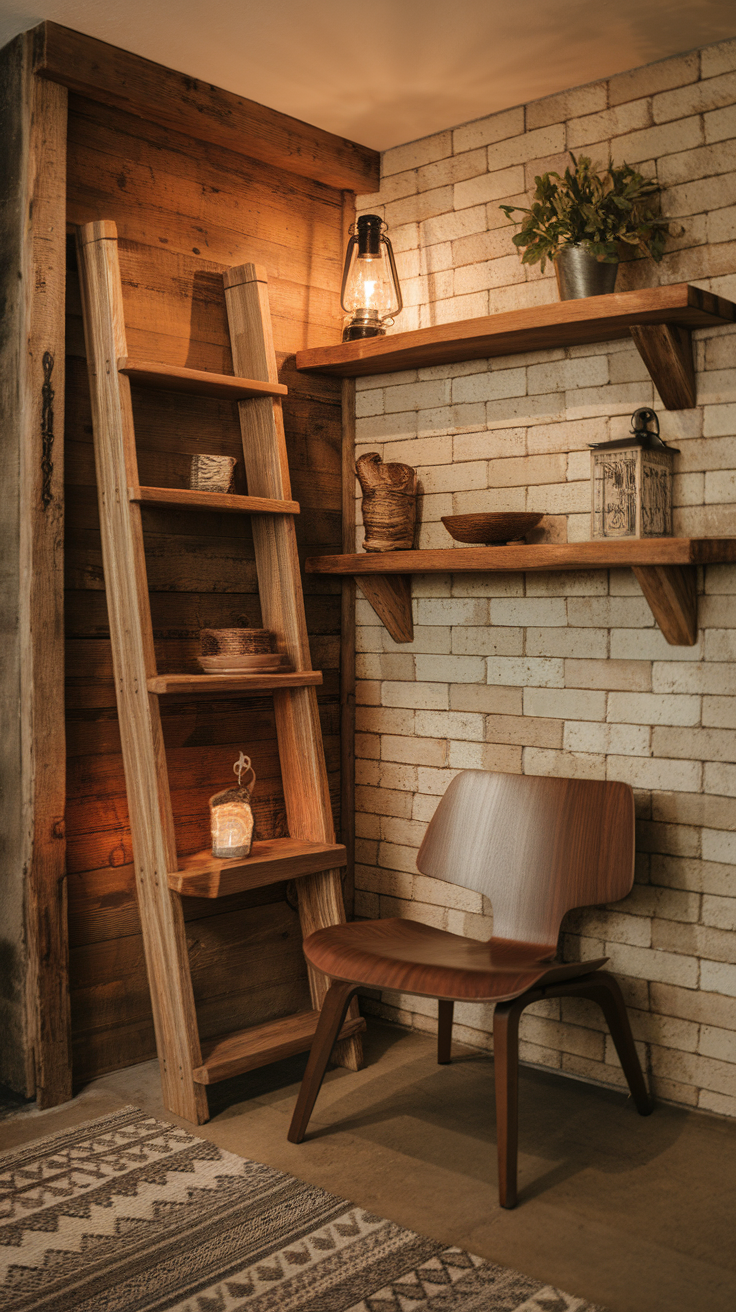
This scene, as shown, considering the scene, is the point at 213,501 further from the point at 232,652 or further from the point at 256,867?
the point at 256,867

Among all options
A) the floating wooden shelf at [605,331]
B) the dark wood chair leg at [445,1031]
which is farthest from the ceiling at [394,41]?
the dark wood chair leg at [445,1031]

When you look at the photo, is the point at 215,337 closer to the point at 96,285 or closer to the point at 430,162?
the point at 96,285

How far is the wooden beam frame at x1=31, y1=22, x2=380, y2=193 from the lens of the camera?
248 centimetres

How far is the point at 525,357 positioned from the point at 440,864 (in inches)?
53.1

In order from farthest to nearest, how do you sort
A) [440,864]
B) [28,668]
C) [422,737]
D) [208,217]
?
[422,737]
[208,217]
[440,864]
[28,668]

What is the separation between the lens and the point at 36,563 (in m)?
2.50

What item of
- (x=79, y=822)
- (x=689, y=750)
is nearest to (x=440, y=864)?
(x=689, y=750)

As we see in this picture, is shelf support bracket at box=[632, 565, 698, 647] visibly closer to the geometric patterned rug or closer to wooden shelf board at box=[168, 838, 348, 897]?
wooden shelf board at box=[168, 838, 348, 897]

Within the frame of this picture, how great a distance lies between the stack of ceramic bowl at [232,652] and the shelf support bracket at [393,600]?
480 millimetres

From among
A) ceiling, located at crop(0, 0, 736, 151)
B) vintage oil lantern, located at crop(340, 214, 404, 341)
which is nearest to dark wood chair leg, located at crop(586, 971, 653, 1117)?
vintage oil lantern, located at crop(340, 214, 404, 341)

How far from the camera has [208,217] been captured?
9.59 feet

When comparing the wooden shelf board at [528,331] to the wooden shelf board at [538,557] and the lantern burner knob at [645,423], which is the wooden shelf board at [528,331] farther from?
the wooden shelf board at [538,557]

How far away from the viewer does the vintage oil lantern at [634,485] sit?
8.04 feet

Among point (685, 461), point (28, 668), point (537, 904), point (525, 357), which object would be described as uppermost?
point (525, 357)
